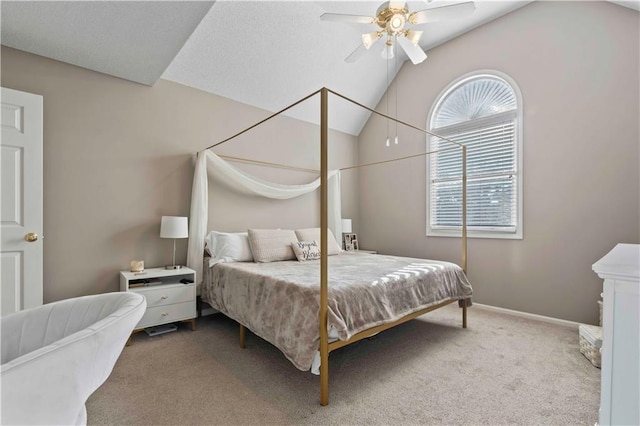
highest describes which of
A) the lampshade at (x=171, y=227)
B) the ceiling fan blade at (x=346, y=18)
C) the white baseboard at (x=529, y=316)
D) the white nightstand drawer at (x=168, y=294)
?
the ceiling fan blade at (x=346, y=18)

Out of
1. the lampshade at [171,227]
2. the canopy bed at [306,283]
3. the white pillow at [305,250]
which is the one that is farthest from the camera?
the white pillow at [305,250]

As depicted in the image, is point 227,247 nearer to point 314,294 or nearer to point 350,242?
point 314,294

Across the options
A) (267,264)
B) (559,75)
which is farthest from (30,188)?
(559,75)

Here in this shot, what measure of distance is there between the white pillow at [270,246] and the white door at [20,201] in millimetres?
1819

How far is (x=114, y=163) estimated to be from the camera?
3062mm

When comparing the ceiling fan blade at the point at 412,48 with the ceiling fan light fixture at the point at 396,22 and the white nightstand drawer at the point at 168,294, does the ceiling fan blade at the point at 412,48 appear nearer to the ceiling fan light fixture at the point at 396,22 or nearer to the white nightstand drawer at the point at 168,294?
the ceiling fan light fixture at the point at 396,22

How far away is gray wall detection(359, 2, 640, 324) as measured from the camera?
2.93 metres

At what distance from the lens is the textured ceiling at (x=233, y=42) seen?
88.3 inches

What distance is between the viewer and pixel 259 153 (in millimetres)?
4133

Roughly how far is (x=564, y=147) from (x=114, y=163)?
470 cm

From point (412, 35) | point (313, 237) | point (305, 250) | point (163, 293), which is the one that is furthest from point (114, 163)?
point (412, 35)

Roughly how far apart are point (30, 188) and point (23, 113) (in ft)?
1.94

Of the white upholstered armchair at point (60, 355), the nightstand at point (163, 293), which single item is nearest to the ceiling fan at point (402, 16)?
the white upholstered armchair at point (60, 355)

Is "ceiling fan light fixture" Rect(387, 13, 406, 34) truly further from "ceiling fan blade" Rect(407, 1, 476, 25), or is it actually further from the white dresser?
the white dresser
